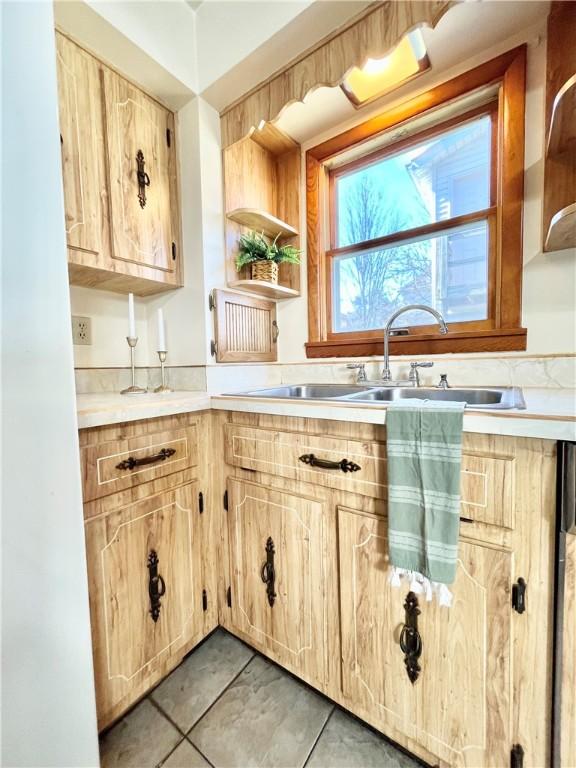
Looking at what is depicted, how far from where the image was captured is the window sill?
1.23 meters

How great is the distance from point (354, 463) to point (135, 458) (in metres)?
0.68

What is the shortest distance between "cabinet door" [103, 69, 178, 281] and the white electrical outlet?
1.18 ft

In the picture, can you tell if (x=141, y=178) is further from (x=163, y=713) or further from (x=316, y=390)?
(x=163, y=713)

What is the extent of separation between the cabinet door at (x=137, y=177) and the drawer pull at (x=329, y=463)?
102 centimetres

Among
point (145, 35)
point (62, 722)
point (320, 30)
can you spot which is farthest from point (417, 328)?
point (62, 722)

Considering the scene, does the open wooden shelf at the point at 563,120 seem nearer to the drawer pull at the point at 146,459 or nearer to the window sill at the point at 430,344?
the window sill at the point at 430,344

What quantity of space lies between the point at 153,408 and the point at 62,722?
0.73 m

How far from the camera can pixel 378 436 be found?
831 mm

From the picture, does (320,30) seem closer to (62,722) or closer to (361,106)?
(361,106)

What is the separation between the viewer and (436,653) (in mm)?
777

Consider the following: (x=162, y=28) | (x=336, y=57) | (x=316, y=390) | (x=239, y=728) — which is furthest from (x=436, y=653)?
(x=162, y=28)

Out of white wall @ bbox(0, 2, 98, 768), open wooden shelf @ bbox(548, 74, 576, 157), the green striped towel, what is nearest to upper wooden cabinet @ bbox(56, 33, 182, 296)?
white wall @ bbox(0, 2, 98, 768)

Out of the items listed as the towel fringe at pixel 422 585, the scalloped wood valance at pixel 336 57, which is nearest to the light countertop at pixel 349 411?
the towel fringe at pixel 422 585

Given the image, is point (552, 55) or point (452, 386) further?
point (452, 386)
